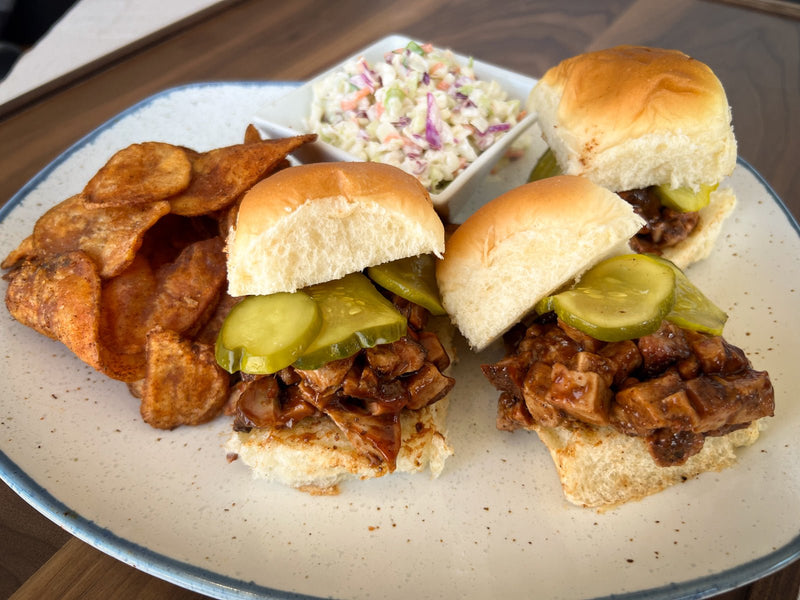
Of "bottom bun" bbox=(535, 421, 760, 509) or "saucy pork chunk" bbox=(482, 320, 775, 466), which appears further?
"bottom bun" bbox=(535, 421, 760, 509)

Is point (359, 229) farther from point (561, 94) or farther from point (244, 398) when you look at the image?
point (561, 94)

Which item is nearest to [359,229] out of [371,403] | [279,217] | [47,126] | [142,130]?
[279,217]

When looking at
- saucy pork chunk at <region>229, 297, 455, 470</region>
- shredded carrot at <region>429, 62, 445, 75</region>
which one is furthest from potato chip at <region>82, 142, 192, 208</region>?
shredded carrot at <region>429, 62, 445, 75</region>

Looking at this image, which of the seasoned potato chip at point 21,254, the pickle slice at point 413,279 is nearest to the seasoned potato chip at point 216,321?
the pickle slice at point 413,279

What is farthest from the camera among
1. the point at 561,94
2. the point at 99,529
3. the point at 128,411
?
the point at 561,94

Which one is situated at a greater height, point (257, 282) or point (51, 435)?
point (257, 282)

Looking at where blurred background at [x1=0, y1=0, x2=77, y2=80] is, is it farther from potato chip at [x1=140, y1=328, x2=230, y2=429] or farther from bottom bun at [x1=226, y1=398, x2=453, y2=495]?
bottom bun at [x1=226, y1=398, x2=453, y2=495]

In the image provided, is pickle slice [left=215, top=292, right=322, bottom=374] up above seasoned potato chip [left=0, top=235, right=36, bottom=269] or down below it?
below
